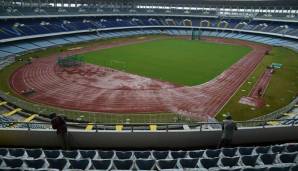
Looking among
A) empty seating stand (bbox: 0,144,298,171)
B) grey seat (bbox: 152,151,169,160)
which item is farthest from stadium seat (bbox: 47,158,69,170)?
grey seat (bbox: 152,151,169,160)

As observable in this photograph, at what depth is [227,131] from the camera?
402 inches

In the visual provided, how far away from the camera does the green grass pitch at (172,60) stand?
35.3 m

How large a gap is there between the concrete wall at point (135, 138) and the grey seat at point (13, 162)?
→ 2.75 metres

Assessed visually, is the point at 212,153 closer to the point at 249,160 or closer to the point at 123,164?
the point at 249,160

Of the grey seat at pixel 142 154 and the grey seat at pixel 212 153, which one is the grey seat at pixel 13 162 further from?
the grey seat at pixel 212 153

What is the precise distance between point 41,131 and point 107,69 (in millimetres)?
27219

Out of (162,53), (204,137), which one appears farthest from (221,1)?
(204,137)

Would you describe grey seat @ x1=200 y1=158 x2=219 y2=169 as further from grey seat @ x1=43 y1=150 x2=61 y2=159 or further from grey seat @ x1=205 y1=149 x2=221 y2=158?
grey seat @ x1=43 y1=150 x2=61 y2=159

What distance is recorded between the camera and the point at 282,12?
79.8m

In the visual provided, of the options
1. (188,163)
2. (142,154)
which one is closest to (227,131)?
(188,163)

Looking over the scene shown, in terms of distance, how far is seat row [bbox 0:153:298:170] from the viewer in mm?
7922

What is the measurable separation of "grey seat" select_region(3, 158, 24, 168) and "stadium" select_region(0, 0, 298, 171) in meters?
0.03

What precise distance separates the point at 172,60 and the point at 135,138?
1343 inches

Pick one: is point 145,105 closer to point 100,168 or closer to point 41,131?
point 41,131
